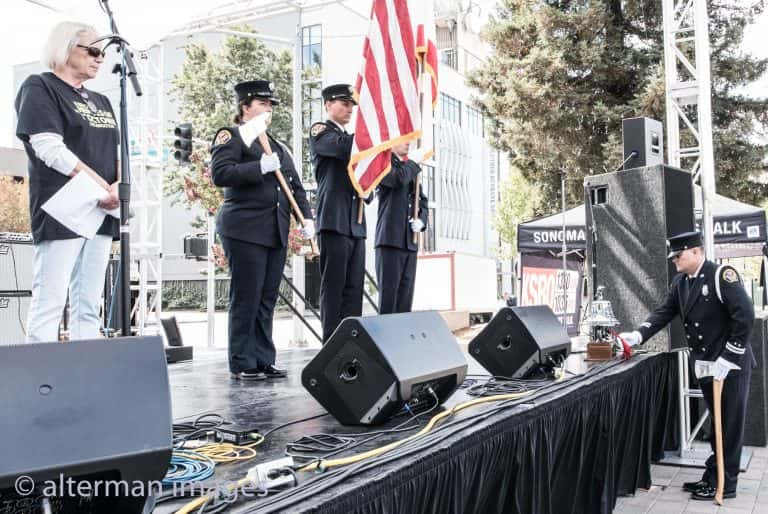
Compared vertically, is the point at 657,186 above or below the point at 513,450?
A: above

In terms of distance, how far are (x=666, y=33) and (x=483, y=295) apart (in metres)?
10.2

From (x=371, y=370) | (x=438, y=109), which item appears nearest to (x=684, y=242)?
(x=371, y=370)

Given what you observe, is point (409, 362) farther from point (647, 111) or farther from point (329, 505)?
point (647, 111)

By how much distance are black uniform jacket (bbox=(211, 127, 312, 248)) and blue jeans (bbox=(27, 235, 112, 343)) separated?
764 millimetres

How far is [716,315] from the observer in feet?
13.7

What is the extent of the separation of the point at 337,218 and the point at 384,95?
2.78 ft

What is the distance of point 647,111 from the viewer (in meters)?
12.7

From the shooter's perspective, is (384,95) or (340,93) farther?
(384,95)

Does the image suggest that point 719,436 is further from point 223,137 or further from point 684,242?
point 223,137

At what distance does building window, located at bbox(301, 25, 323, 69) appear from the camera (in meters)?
28.9

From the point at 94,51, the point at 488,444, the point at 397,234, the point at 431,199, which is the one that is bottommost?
the point at 488,444

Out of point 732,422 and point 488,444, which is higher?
point 488,444

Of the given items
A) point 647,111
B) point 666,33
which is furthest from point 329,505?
point 647,111

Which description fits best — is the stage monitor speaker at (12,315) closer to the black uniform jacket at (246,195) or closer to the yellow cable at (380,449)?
the black uniform jacket at (246,195)
